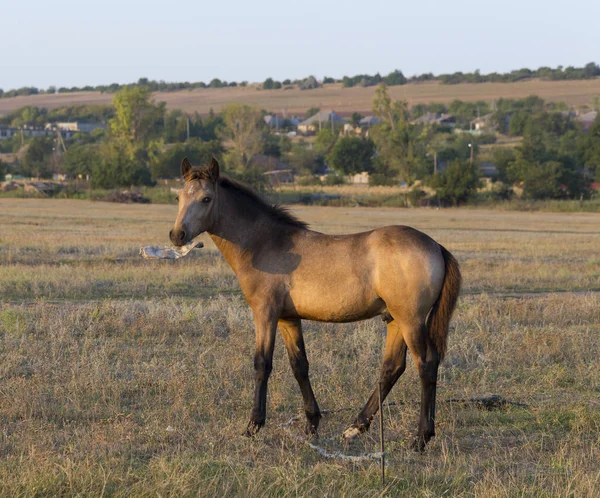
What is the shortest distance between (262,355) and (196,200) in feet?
4.94

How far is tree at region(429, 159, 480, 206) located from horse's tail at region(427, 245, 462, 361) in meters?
59.0

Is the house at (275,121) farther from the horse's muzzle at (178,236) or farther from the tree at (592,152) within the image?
the horse's muzzle at (178,236)

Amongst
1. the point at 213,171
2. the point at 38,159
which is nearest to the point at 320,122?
the point at 38,159

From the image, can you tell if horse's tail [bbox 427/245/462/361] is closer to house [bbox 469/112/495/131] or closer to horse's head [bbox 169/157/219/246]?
horse's head [bbox 169/157/219/246]

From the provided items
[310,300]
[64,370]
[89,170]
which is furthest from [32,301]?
[89,170]

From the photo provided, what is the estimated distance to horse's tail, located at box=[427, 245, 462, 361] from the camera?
7816 millimetres

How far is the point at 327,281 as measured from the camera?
25.7ft

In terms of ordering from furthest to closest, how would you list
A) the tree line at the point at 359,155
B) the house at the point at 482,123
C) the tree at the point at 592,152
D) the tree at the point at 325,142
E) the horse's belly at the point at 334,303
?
the house at the point at 482,123, the tree at the point at 325,142, the tree at the point at 592,152, the tree line at the point at 359,155, the horse's belly at the point at 334,303

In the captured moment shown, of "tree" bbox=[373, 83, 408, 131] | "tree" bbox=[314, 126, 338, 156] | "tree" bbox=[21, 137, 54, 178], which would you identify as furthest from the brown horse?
"tree" bbox=[314, 126, 338, 156]

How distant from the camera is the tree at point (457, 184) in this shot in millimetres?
65812

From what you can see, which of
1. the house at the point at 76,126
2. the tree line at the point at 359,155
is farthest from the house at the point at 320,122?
the house at the point at 76,126

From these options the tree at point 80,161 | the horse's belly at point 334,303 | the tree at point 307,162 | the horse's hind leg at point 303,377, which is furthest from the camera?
the tree at point 307,162

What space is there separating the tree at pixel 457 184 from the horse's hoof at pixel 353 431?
194ft

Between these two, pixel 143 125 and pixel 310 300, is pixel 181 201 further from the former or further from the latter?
pixel 143 125
